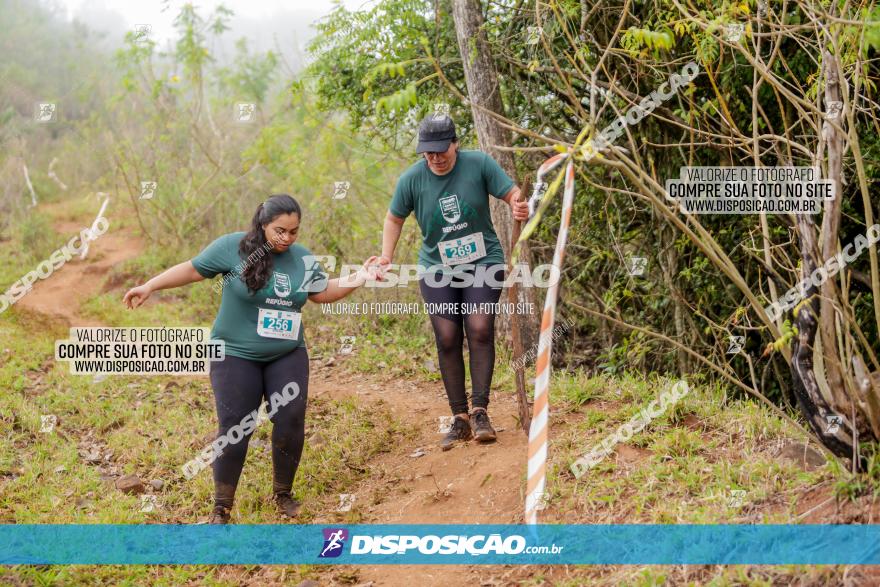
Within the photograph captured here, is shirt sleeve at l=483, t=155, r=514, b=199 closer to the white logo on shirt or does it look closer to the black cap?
the black cap

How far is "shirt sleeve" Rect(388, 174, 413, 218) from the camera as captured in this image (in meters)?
5.44

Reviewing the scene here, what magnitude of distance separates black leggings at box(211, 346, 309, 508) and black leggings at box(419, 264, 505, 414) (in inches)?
35.0

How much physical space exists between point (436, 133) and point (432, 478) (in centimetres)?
212

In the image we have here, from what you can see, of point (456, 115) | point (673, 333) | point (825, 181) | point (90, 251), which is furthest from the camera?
point (90, 251)

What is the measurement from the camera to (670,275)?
23.5 ft

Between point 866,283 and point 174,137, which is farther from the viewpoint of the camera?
point 174,137

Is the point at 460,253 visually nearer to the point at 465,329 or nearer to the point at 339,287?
the point at 465,329

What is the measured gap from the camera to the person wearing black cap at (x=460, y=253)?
5340mm

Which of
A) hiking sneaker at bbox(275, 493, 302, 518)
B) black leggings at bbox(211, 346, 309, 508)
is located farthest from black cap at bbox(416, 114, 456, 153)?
hiking sneaker at bbox(275, 493, 302, 518)

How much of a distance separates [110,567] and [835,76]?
15.0ft

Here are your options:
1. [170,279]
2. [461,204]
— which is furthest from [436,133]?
[170,279]

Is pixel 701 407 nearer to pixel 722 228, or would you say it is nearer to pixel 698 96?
pixel 722 228

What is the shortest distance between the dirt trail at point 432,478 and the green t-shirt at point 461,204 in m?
1.25

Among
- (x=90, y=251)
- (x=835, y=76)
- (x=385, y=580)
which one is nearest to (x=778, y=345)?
(x=835, y=76)
